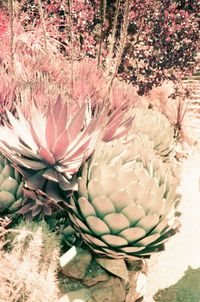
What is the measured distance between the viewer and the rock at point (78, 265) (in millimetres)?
2336

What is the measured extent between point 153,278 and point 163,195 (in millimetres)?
1039

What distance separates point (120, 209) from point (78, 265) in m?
0.45

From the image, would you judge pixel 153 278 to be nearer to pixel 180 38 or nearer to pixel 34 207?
pixel 34 207

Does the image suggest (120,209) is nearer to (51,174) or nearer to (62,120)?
(51,174)

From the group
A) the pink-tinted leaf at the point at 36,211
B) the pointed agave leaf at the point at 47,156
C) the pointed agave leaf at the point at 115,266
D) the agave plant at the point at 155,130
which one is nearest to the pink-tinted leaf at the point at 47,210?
the pink-tinted leaf at the point at 36,211

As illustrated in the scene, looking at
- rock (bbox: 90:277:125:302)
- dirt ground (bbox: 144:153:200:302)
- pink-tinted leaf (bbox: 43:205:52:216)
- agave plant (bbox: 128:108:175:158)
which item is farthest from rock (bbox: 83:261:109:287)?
agave plant (bbox: 128:108:175:158)

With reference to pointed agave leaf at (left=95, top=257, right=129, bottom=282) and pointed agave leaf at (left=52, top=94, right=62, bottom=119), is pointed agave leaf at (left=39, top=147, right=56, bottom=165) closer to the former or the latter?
pointed agave leaf at (left=52, top=94, right=62, bottom=119)

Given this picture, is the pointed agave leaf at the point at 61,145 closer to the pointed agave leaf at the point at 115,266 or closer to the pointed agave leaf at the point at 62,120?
the pointed agave leaf at the point at 62,120

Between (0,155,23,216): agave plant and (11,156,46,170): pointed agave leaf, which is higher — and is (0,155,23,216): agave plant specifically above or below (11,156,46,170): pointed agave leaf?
below

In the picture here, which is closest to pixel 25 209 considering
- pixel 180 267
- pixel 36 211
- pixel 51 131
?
pixel 36 211

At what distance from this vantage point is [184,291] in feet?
9.95

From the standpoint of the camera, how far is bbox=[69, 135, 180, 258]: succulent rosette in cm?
217

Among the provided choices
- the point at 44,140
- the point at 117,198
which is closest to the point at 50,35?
the point at 44,140

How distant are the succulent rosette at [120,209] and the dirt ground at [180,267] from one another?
0.81m
